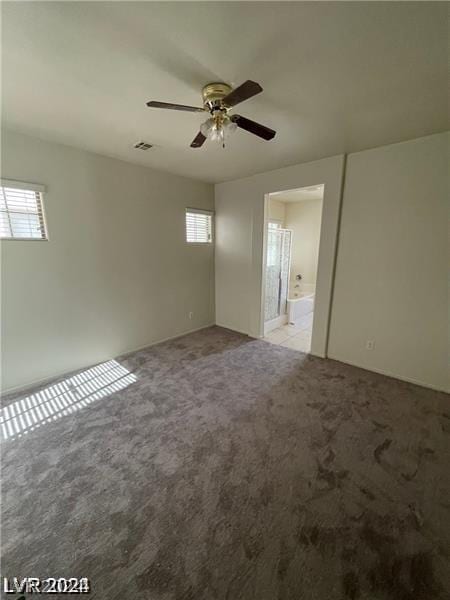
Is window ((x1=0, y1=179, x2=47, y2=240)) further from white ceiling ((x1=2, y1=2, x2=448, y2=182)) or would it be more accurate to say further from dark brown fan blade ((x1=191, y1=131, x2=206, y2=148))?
dark brown fan blade ((x1=191, y1=131, x2=206, y2=148))

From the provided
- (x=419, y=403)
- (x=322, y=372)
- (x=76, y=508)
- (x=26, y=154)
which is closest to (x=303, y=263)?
(x=322, y=372)

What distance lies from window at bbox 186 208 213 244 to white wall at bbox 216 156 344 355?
170 mm

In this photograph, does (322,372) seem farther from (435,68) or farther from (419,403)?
(435,68)

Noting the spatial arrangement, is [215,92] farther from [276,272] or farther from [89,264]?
[276,272]

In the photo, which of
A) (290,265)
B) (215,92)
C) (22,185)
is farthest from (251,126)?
(290,265)

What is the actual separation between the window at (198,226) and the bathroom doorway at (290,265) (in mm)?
1092

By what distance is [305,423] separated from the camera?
2.08 metres

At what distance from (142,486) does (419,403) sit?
258cm

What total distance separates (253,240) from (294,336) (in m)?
1.78

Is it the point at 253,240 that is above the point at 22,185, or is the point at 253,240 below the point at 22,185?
below

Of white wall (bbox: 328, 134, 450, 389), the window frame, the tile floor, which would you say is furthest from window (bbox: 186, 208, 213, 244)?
white wall (bbox: 328, 134, 450, 389)

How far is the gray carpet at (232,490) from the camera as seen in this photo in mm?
1117

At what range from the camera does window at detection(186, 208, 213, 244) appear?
400cm

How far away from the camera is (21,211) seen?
2.39m
